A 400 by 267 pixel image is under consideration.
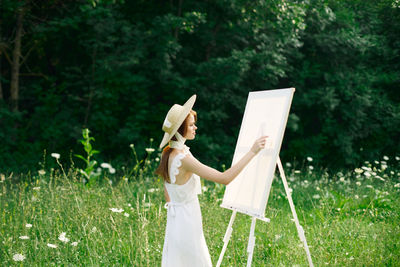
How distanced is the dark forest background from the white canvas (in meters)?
5.46

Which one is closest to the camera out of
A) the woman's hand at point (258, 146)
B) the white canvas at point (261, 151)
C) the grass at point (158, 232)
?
the woman's hand at point (258, 146)

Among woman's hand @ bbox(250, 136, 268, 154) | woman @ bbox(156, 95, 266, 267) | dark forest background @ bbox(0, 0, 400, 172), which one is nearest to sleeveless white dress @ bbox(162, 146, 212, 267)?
woman @ bbox(156, 95, 266, 267)

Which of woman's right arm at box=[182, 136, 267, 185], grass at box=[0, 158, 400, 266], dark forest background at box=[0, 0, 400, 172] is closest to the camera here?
woman's right arm at box=[182, 136, 267, 185]

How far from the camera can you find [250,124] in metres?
3.24

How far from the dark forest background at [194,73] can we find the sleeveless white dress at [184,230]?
239 inches

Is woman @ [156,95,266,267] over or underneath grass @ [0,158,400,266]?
over

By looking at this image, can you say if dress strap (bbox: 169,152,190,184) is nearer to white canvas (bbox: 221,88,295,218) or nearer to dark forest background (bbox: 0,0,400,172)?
white canvas (bbox: 221,88,295,218)

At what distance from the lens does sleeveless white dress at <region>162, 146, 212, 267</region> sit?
2.70 meters

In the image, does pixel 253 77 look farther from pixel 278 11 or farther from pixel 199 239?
pixel 199 239

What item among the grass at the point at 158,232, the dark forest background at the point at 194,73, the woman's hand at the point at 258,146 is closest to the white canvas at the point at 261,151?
the woman's hand at the point at 258,146

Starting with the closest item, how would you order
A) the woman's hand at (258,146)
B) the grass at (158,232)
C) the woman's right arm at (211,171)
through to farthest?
the woman's right arm at (211,171) → the woman's hand at (258,146) → the grass at (158,232)

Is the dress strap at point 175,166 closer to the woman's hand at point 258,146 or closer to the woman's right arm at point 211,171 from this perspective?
the woman's right arm at point 211,171

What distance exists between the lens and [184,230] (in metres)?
2.69

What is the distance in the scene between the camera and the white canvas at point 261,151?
9.26ft
